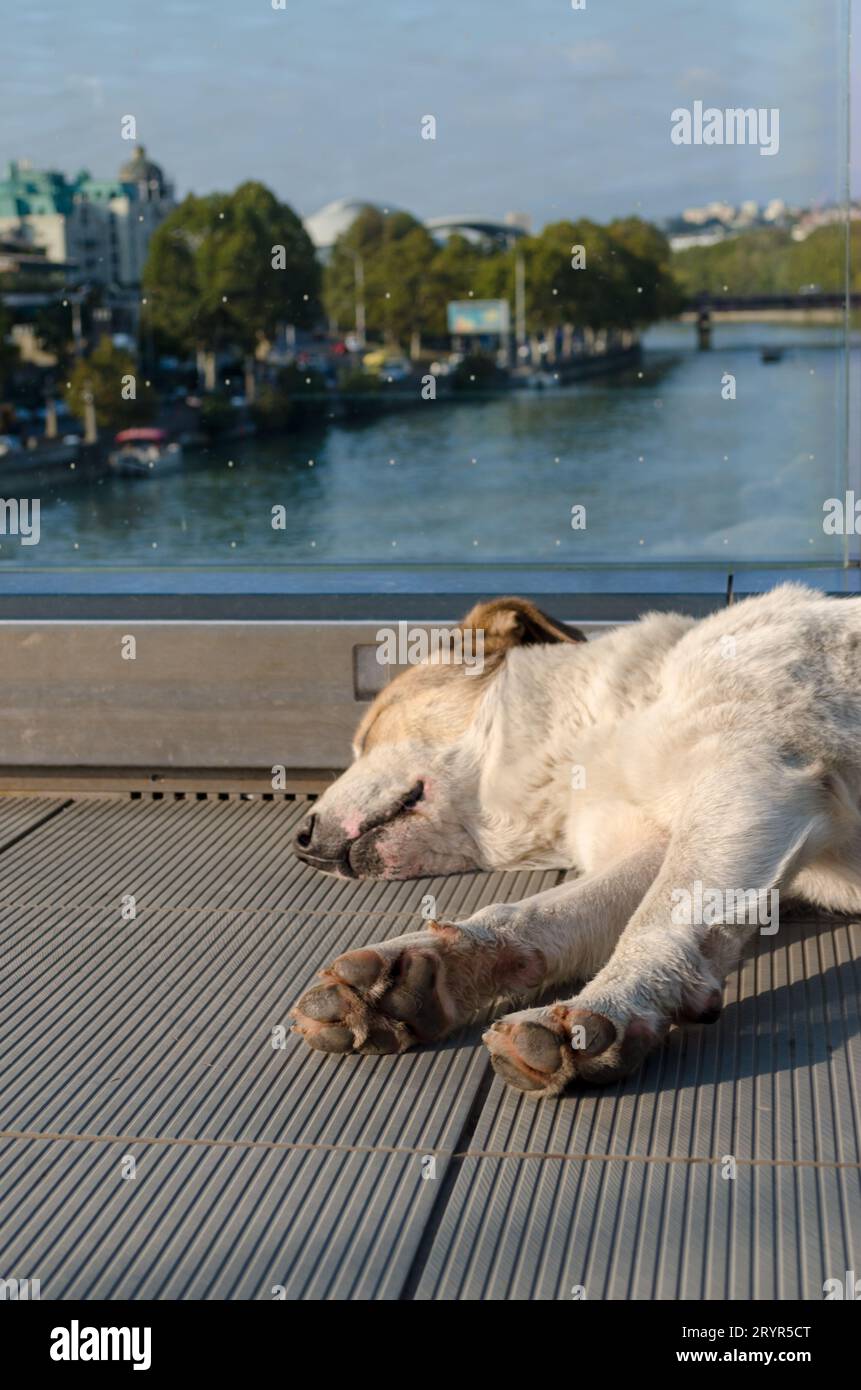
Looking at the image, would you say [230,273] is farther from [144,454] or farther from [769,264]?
[769,264]

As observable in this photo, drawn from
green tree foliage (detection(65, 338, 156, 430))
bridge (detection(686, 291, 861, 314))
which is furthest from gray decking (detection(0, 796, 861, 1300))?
green tree foliage (detection(65, 338, 156, 430))

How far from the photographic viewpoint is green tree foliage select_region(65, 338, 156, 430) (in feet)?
24.7

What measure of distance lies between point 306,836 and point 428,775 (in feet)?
1.19

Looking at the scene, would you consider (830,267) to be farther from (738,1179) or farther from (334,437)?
(738,1179)

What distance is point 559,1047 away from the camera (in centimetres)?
259

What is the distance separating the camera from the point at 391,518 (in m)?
6.43

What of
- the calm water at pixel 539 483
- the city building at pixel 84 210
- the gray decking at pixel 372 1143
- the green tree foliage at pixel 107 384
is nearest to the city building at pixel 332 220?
the city building at pixel 84 210

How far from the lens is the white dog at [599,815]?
2824 millimetres

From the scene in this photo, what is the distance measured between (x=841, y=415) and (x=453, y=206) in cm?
303

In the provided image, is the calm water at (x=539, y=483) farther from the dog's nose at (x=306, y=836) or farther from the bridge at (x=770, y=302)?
the dog's nose at (x=306, y=836)

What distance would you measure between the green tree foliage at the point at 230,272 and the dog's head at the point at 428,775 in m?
3.72

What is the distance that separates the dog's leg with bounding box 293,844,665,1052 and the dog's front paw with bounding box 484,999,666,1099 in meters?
0.28

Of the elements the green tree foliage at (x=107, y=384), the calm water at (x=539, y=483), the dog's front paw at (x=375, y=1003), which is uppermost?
the green tree foliage at (x=107, y=384)

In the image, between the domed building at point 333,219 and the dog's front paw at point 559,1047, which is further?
the domed building at point 333,219
